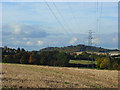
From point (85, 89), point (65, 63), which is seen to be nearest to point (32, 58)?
point (65, 63)

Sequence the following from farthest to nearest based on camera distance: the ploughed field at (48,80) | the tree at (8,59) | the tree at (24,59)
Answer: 1. the tree at (24,59)
2. the tree at (8,59)
3. the ploughed field at (48,80)

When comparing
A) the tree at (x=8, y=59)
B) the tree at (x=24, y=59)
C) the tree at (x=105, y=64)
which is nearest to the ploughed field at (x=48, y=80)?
the tree at (x=24, y=59)

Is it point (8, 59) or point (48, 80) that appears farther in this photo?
point (8, 59)

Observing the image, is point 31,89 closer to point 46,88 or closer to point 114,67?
point 46,88

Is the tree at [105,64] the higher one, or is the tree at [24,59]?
the tree at [24,59]

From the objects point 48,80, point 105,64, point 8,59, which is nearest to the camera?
point 48,80

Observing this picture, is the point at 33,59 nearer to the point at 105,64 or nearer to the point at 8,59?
the point at 8,59

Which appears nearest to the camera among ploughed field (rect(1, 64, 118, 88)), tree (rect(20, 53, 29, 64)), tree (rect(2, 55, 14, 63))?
ploughed field (rect(1, 64, 118, 88))

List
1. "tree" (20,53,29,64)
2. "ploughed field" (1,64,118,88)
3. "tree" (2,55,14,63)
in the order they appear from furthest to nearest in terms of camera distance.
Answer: "tree" (20,53,29,64) → "tree" (2,55,14,63) → "ploughed field" (1,64,118,88)

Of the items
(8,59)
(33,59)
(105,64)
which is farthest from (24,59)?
(105,64)

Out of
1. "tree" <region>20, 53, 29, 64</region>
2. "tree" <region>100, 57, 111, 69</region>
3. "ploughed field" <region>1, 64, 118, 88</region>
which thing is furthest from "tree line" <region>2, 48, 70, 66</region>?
"ploughed field" <region>1, 64, 118, 88</region>

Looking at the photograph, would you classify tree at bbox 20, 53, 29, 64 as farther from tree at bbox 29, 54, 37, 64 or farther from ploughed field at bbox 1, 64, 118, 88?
ploughed field at bbox 1, 64, 118, 88

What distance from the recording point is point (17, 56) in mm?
103375

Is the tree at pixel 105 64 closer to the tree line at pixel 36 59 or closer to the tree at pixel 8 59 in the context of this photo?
the tree line at pixel 36 59
